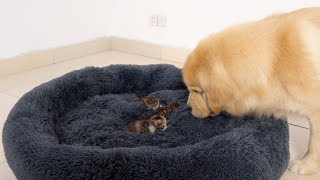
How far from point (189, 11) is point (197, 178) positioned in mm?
2546

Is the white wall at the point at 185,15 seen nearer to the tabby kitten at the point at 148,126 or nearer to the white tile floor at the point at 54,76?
the white tile floor at the point at 54,76

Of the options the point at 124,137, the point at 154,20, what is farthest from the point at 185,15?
the point at 124,137

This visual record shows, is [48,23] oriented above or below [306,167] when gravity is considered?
above

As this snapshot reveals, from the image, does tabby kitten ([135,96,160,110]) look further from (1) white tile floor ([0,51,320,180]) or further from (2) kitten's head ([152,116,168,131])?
(1) white tile floor ([0,51,320,180])

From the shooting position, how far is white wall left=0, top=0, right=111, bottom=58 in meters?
3.37

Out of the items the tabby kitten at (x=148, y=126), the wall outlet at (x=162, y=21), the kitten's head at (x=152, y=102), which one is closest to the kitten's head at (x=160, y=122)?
the tabby kitten at (x=148, y=126)

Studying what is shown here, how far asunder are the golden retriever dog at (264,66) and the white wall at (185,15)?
147 centimetres

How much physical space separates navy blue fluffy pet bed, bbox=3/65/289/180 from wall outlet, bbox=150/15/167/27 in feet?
4.37

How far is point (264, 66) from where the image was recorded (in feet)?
5.43

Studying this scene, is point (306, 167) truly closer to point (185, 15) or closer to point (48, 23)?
point (185, 15)

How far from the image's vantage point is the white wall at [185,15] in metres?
3.26

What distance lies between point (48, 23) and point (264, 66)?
8.79 feet

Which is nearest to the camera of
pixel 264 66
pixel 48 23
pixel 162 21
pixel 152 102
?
pixel 264 66

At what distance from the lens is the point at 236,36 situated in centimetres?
168
